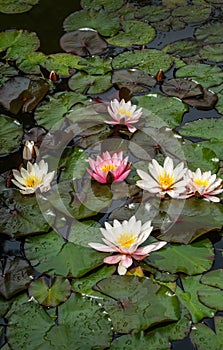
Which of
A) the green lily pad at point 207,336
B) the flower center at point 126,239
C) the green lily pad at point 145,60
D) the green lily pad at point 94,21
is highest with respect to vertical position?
the green lily pad at point 94,21

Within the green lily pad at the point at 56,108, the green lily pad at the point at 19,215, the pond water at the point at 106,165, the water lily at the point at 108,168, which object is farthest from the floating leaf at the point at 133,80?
the green lily pad at the point at 19,215

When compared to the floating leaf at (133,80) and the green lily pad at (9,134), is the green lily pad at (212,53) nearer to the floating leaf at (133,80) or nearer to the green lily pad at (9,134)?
the floating leaf at (133,80)

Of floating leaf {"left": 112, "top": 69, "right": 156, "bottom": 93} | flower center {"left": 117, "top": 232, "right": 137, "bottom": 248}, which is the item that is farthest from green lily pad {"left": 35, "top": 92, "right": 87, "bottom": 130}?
flower center {"left": 117, "top": 232, "right": 137, "bottom": 248}

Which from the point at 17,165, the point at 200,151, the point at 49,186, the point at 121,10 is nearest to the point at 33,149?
the point at 17,165

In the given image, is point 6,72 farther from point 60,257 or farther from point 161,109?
point 60,257

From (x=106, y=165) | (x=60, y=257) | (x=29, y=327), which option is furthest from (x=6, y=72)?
(x=29, y=327)

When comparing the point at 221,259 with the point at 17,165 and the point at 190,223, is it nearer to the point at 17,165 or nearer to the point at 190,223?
the point at 190,223

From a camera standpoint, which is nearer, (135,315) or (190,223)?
(135,315)
